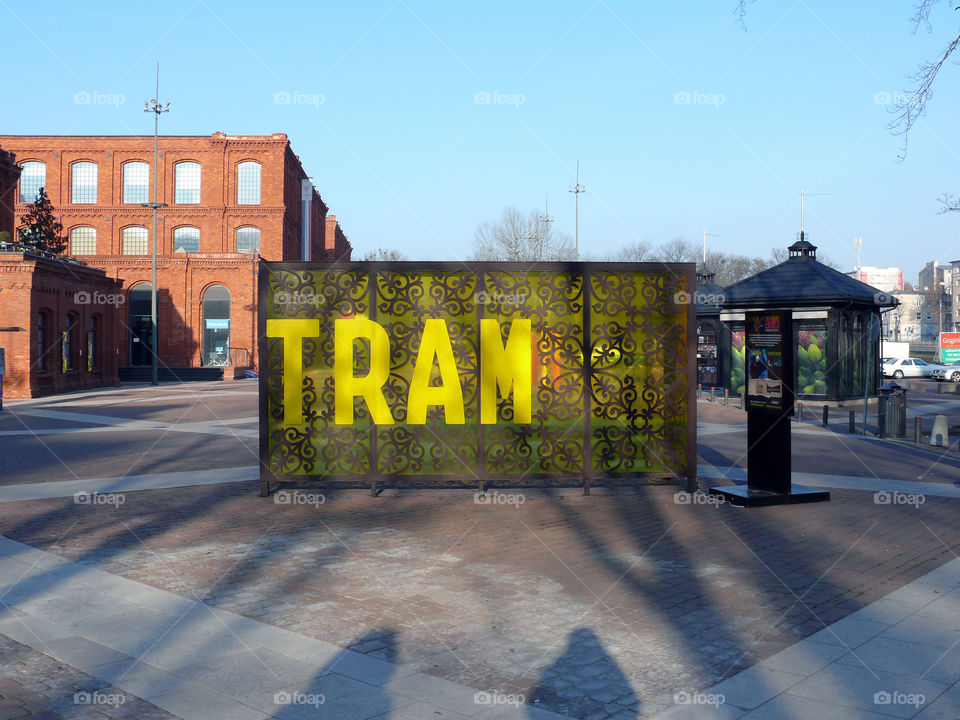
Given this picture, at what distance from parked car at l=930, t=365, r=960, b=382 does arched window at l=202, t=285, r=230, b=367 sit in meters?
44.8

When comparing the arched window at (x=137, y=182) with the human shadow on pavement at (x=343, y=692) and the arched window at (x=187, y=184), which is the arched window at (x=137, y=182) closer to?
the arched window at (x=187, y=184)

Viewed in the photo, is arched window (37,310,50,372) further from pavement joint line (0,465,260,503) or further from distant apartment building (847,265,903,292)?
distant apartment building (847,265,903,292)

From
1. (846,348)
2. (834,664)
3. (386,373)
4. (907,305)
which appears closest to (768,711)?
(834,664)

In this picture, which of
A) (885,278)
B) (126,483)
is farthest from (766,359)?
(885,278)

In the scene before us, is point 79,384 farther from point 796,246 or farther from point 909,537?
point 909,537

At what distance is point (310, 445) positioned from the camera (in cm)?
1145

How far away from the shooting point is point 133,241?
197 ft

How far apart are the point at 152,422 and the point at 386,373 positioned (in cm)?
1358

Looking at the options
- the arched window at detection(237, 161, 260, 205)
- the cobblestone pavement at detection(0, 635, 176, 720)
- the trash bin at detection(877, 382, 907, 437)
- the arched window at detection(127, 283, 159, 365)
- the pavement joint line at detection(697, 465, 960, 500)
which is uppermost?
the arched window at detection(237, 161, 260, 205)

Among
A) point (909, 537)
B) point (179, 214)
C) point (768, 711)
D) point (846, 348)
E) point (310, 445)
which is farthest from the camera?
point (179, 214)

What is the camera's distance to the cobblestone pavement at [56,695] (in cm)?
448

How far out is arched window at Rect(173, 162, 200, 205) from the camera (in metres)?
59.2

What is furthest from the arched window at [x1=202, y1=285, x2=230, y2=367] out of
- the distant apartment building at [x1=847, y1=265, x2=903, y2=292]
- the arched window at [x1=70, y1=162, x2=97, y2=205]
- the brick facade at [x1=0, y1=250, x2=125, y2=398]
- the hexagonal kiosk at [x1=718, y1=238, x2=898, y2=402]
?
the distant apartment building at [x1=847, y1=265, x2=903, y2=292]

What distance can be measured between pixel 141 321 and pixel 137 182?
1167 centimetres
